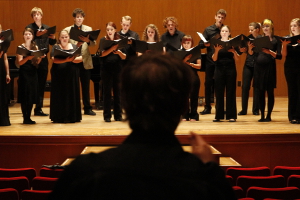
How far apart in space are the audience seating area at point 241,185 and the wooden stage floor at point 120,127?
135cm

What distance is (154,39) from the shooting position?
17.4ft

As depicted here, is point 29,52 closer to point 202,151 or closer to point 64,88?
point 64,88

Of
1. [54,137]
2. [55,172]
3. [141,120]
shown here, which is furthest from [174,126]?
[54,137]

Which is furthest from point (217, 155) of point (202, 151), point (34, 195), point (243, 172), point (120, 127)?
point (202, 151)

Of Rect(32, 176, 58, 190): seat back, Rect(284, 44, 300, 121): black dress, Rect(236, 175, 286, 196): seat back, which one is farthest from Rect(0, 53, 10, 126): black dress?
Rect(284, 44, 300, 121): black dress

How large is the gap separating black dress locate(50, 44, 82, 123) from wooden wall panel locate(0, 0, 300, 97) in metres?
3.71

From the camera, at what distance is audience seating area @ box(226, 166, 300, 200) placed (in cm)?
225

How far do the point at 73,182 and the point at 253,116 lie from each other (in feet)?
17.8

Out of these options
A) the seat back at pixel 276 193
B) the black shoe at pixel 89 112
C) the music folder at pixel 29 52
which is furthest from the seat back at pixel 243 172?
the black shoe at pixel 89 112

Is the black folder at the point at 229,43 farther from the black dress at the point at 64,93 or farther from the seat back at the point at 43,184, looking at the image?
the seat back at the point at 43,184

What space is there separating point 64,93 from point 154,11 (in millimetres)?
4215

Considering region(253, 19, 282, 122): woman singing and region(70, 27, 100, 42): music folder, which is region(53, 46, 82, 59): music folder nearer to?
region(70, 27, 100, 42): music folder

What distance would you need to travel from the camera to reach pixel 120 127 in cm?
479

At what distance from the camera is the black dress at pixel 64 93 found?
5.16 metres
